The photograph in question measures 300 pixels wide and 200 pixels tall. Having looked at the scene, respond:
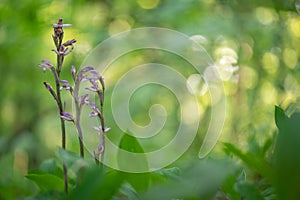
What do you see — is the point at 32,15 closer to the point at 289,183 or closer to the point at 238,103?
the point at 238,103

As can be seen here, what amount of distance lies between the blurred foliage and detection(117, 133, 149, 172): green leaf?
0.6 inches

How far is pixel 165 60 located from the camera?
180 centimetres

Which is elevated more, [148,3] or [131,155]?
[148,3]

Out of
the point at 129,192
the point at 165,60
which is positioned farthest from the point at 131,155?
the point at 165,60

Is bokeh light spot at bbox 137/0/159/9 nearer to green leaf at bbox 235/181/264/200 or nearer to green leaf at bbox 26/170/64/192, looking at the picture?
green leaf at bbox 26/170/64/192

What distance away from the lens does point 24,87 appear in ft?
6.39

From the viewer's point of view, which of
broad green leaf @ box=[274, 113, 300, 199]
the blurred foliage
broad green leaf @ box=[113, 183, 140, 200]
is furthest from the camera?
the blurred foliage

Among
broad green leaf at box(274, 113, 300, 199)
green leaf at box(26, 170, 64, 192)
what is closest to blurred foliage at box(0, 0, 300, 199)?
green leaf at box(26, 170, 64, 192)

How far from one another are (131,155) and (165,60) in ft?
4.56

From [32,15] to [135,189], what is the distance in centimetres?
112

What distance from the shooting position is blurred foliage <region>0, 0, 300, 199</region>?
0.74 m

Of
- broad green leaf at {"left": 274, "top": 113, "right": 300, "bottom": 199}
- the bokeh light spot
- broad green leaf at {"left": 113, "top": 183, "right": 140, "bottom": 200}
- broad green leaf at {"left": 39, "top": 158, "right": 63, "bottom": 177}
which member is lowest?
broad green leaf at {"left": 39, "top": 158, "right": 63, "bottom": 177}

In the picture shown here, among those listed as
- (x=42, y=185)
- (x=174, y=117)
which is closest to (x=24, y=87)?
(x=174, y=117)

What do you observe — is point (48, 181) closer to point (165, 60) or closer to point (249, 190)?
point (249, 190)
